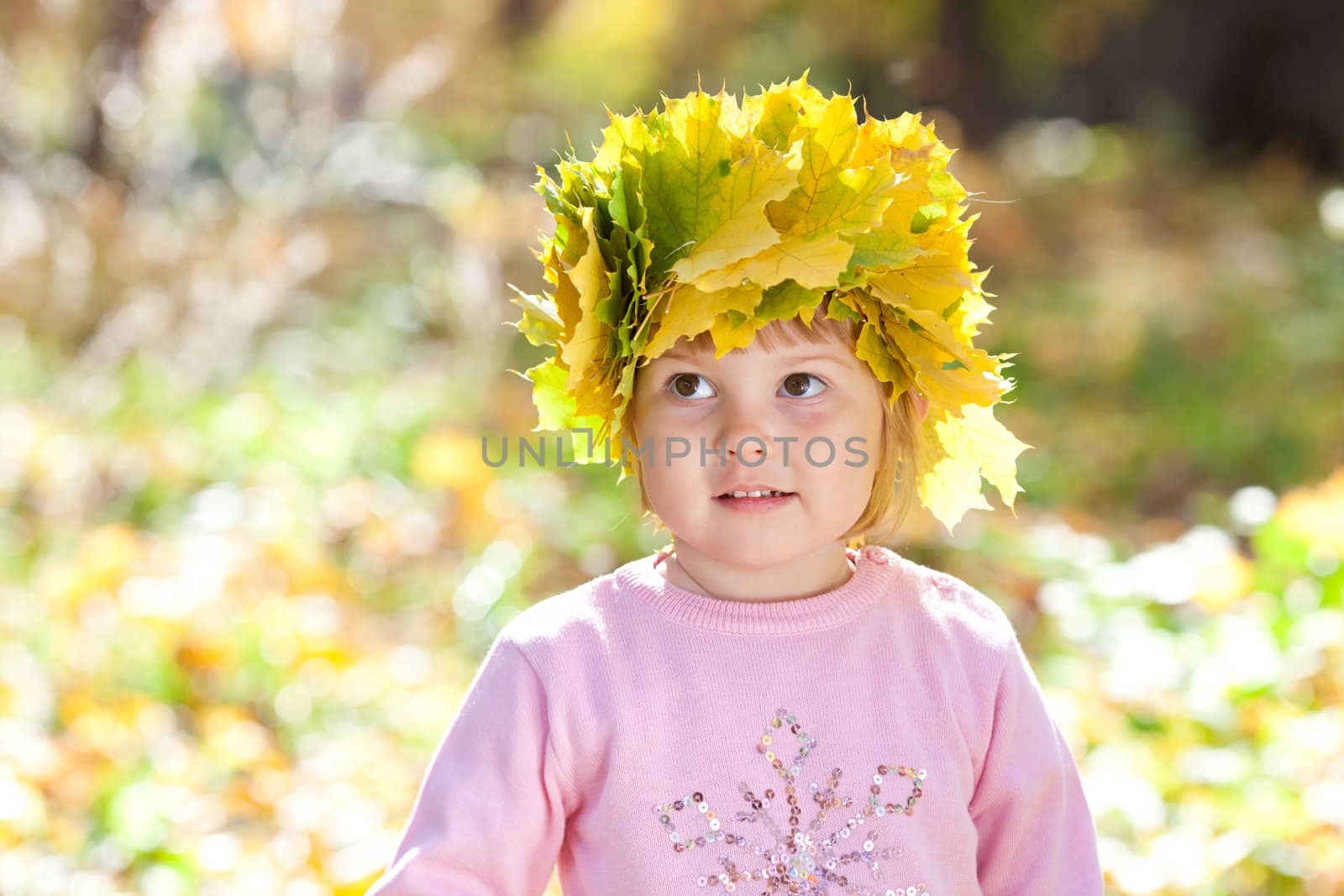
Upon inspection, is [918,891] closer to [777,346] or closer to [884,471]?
[884,471]

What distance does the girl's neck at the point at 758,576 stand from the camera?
5.45 ft

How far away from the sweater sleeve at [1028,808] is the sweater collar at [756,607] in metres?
0.20

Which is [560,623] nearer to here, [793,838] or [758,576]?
[758,576]

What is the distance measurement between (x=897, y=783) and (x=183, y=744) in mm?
2235

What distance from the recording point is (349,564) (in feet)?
14.6

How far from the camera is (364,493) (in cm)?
476

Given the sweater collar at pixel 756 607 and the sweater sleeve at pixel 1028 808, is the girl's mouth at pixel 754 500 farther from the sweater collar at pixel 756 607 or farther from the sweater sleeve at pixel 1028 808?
the sweater sleeve at pixel 1028 808

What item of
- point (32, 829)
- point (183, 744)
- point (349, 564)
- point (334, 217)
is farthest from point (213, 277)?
point (334, 217)


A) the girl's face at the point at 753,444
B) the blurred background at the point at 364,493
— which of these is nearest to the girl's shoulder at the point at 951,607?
the girl's face at the point at 753,444

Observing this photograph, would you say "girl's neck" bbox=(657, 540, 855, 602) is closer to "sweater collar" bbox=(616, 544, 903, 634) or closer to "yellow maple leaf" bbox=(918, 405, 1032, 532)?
"sweater collar" bbox=(616, 544, 903, 634)

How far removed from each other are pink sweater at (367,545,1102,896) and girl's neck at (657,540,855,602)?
0.03 meters

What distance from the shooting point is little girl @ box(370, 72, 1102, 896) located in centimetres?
154

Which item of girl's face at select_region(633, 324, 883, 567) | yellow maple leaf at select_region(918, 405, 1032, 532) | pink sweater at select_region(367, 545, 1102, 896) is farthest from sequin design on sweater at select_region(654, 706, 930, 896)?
yellow maple leaf at select_region(918, 405, 1032, 532)

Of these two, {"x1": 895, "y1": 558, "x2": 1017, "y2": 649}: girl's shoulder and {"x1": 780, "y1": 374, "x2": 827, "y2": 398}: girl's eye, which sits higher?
{"x1": 780, "y1": 374, "x2": 827, "y2": 398}: girl's eye
